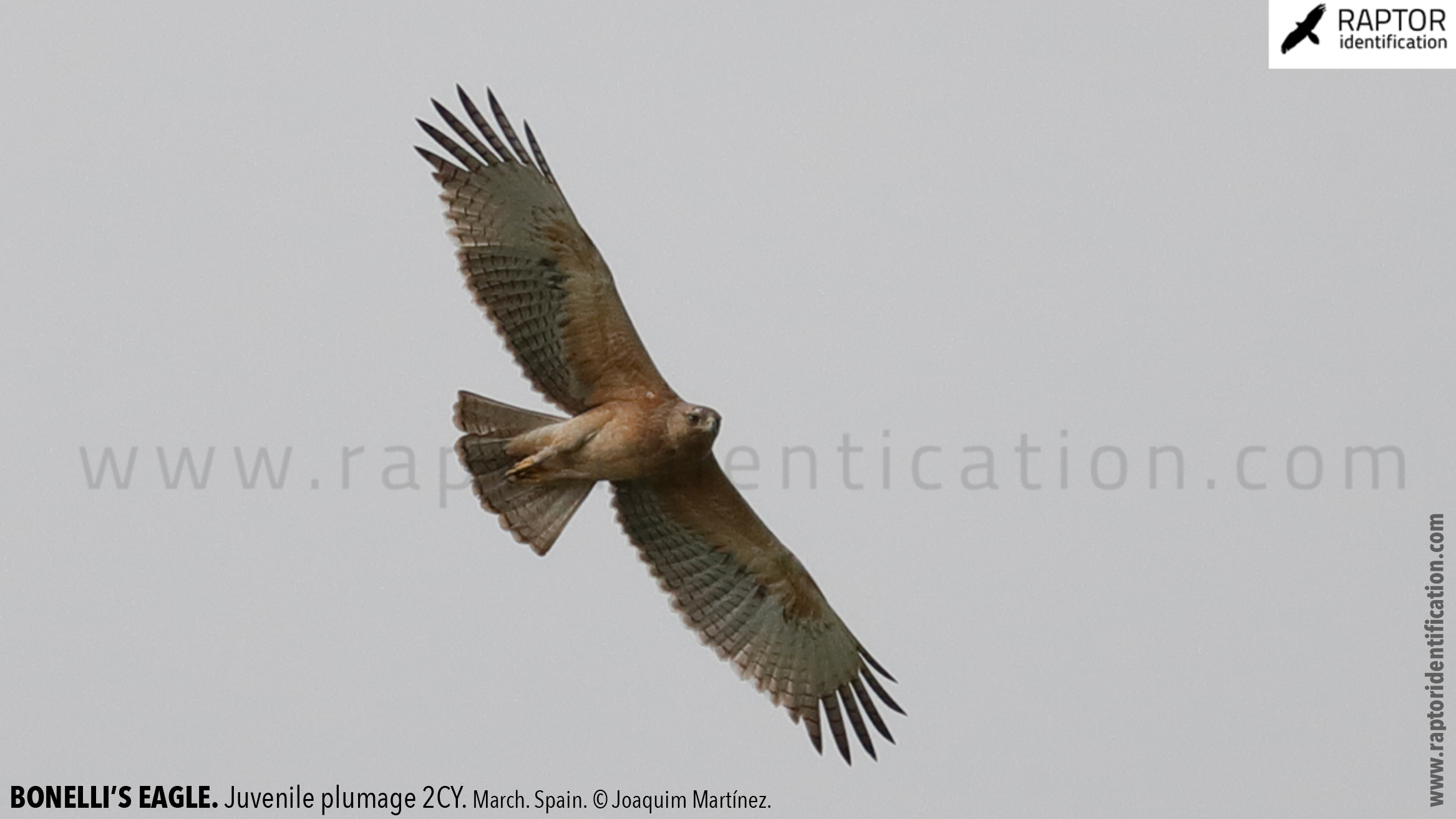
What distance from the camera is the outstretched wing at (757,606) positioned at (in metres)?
11.0

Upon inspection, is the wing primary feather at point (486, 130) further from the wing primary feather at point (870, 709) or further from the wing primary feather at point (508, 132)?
the wing primary feather at point (870, 709)

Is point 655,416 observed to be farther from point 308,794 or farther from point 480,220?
point 308,794

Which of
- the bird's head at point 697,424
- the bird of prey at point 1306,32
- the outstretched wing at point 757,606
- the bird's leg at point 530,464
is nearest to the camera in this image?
the bird's head at point 697,424

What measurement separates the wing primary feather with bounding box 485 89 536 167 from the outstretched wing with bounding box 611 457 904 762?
1.93m

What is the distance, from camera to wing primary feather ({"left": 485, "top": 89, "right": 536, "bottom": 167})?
10.5 m

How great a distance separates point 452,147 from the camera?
10.6 meters

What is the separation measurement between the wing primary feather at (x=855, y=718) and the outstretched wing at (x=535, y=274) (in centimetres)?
217

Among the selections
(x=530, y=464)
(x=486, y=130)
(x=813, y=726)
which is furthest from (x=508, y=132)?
(x=813, y=726)

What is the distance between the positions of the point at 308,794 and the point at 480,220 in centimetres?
345

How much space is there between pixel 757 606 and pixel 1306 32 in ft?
18.5

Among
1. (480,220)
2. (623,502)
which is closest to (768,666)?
(623,502)

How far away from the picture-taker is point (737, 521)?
1091cm

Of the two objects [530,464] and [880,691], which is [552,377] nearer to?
[530,464]

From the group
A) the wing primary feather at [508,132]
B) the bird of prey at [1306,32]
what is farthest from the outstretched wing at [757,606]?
the bird of prey at [1306,32]
